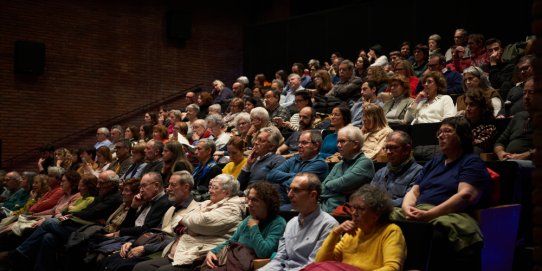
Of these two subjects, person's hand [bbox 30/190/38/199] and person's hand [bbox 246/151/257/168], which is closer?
person's hand [bbox 246/151/257/168]

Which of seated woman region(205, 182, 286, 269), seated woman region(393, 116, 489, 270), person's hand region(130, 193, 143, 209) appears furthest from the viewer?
person's hand region(130, 193, 143, 209)

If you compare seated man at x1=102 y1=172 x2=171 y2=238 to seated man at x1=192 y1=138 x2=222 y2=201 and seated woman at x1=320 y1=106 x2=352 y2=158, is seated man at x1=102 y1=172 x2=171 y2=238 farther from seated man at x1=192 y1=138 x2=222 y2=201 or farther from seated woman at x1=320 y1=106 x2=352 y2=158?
seated woman at x1=320 y1=106 x2=352 y2=158

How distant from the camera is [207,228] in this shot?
14.5 feet

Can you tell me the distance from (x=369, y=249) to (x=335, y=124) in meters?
2.49

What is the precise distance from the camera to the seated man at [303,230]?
139 inches

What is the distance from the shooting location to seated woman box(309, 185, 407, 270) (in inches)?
119

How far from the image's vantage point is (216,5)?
13.3 meters

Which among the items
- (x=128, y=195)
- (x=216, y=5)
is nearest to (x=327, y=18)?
(x=216, y=5)

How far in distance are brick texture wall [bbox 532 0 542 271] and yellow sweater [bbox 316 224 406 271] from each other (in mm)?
1181

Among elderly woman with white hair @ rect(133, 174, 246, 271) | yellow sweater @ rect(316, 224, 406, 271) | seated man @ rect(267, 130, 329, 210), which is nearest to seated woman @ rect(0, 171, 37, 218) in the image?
elderly woman with white hair @ rect(133, 174, 246, 271)

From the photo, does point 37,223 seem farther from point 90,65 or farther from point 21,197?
point 90,65

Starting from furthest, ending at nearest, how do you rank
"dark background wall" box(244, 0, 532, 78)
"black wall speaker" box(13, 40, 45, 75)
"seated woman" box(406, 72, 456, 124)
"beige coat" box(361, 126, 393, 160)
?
"black wall speaker" box(13, 40, 45, 75), "dark background wall" box(244, 0, 532, 78), "seated woman" box(406, 72, 456, 124), "beige coat" box(361, 126, 393, 160)

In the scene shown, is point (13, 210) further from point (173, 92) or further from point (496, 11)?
point (496, 11)

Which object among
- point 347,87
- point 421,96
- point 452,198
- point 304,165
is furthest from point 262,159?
point 347,87
